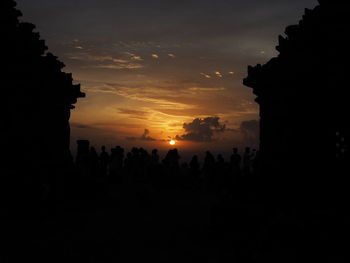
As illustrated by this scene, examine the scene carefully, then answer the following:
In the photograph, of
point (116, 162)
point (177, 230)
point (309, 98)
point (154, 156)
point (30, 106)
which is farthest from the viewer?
point (154, 156)

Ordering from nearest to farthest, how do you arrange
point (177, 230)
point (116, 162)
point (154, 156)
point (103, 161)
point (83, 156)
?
point (177, 230) < point (83, 156) < point (103, 161) < point (116, 162) < point (154, 156)

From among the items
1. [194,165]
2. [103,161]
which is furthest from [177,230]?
[103,161]

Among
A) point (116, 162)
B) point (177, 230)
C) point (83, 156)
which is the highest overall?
point (83, 156)

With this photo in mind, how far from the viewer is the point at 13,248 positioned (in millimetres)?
9078

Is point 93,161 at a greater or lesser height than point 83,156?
lesser

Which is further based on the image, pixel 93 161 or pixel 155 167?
pixel 155 167

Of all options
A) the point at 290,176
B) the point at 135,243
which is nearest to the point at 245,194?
the point at 290,176

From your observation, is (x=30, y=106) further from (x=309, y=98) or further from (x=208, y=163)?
(x=208, y=163)

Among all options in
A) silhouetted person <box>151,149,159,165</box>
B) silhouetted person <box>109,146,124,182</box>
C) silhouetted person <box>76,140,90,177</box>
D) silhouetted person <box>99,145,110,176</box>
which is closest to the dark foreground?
silhouetted person <box>76,140,90,177</box>

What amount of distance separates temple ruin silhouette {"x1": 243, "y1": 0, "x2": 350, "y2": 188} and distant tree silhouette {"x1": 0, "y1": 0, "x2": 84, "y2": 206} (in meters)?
8.41

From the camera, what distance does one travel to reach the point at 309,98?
1088 cm

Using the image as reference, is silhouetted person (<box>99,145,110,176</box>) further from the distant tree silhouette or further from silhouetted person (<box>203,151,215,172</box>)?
silhouetted person (<box>203,151,215,172</box>)

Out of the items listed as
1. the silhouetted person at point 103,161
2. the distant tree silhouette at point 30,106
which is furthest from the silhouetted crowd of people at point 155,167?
the distant tree silhouette at point 30,106

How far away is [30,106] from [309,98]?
32.7 feet
